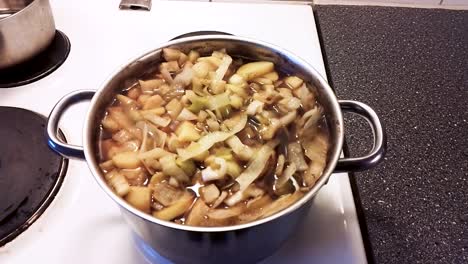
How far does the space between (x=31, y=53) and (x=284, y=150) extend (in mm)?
507

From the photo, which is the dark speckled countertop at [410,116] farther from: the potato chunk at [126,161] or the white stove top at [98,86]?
the potato chunk at [126,161]

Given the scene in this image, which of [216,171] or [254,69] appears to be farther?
[254,69]

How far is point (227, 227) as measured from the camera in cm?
43

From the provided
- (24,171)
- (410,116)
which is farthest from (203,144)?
(410,116)

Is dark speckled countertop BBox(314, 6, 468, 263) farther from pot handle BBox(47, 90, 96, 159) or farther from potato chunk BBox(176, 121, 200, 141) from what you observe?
pot handle BBox(47, 90, 96, 159)

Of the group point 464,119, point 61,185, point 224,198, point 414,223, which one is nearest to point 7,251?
point 61,185

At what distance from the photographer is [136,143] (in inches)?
22.6

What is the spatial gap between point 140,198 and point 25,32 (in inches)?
16.8

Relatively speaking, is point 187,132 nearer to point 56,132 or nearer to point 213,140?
point 213,140

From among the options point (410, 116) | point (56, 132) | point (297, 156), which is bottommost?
point (410, 116)

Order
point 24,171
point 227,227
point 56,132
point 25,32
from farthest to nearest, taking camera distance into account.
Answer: point 25,32 < point 24,171 < point 56,132 < point 227,227

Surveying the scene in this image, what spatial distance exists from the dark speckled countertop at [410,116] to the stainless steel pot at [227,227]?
151mm

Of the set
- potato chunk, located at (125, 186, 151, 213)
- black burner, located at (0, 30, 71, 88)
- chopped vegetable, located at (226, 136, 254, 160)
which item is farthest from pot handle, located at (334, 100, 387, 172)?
black burner, located at (0, 30, 71, 88)

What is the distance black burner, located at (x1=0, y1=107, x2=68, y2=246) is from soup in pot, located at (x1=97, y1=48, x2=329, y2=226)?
12 centimetres
